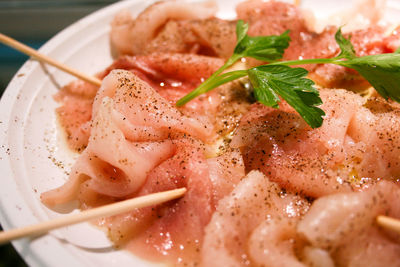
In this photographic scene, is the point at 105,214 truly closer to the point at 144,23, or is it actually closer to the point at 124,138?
the point at 124,138

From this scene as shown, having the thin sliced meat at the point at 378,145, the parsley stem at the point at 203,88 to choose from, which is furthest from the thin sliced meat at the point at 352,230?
the parsley stem at the point at 203,88

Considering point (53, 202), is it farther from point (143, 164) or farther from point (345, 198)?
point (345, 198)

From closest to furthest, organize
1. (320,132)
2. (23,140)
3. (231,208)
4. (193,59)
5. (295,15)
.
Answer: (231,208) → (320,132) → (23,140) → (193,59) → (295,15)

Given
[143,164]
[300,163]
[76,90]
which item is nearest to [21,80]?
[76,90]

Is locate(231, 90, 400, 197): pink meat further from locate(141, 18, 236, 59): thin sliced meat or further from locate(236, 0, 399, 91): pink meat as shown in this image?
locate(141, 18, 236, 59): thin sliced meat

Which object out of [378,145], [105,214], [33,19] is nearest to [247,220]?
[105,214]

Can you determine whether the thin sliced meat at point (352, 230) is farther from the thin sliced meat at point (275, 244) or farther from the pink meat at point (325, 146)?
the pink meat at point (325, 146)
